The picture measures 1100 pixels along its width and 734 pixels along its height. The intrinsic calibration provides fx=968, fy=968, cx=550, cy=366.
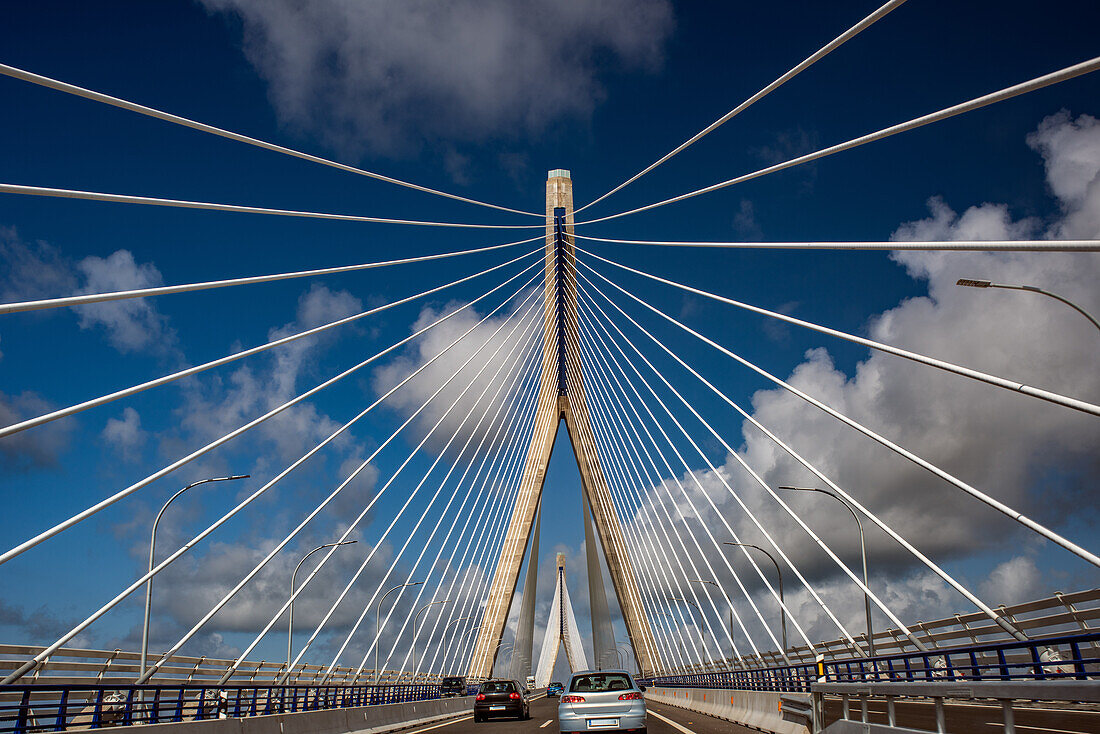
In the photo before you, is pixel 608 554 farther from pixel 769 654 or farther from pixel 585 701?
pixel 585 701

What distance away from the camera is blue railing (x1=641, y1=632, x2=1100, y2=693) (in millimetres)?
11047

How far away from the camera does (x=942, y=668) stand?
13.9 metres

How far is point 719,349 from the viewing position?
23109 mm

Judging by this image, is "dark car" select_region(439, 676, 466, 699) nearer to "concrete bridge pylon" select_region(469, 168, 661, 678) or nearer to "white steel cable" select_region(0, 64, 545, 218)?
"concrete bridge pylon" select_region(469, 168, 661, 678)

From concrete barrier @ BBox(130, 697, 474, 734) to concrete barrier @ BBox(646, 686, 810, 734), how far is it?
9.03m

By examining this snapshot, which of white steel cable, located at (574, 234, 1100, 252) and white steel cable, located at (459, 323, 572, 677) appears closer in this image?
white steel cable, located at (574, 234, 1100, 252)

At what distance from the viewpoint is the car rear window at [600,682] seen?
16.4 metres

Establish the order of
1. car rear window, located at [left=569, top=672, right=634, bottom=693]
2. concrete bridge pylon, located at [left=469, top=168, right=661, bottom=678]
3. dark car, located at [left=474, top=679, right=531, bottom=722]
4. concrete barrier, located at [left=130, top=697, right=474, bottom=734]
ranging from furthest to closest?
1. concrete bridge pylon, located at [left=469, top=168, right=661, bottom=678]
2. dark car, located at [left=474, top=679, right=531, bottom=722]
3. car rear window, located at [left=569, top=672, right=634, bottom=693]
4. concrete barrier, located at [left=130, top=697, right=474, bottom=734]

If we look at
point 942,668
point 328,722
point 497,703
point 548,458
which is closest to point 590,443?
point 548,458

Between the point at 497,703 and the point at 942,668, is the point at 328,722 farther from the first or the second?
the point at 942,668

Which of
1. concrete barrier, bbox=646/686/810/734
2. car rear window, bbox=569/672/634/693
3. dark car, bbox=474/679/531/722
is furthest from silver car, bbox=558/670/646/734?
dark car, bbox=474/679/531/722

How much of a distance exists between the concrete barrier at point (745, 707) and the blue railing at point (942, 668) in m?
1.21

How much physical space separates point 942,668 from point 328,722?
13146 millimetres

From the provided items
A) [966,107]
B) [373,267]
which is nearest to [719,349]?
[373,267]
